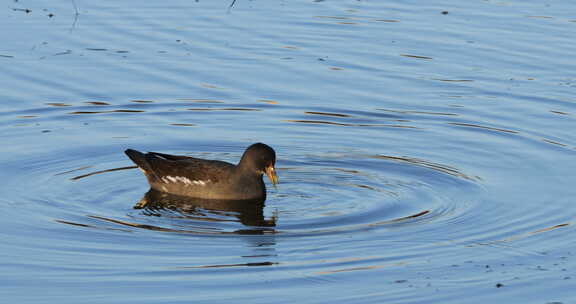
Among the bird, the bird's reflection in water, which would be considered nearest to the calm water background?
the bird's reflection in water

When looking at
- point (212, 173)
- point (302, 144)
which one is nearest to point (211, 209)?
point (212, 173)

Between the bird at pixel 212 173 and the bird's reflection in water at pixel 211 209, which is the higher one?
the bird at pixel 212 173

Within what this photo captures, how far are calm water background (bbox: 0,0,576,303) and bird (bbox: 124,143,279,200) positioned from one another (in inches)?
13.1

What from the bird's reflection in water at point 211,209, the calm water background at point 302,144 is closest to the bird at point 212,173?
the bird's reflection in water at point 211,209

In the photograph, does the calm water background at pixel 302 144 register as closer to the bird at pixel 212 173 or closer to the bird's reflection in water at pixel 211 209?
the bird's reflection in water at pixel 211 209

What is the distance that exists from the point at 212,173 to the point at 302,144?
175 centimetres

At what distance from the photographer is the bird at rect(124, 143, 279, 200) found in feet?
47.0

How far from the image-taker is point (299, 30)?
805 inches

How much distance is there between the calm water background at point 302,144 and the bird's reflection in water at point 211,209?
0.07 meters

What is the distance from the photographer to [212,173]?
1441cm

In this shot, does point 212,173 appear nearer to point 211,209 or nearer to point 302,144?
point 211,209

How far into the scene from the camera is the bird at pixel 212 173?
47.0ft

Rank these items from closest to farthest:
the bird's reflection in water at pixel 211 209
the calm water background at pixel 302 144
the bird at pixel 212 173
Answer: the calm water background at pixel 302 144, the bird's reflection in water at pixel 211 209, the bird at pixel 212 173

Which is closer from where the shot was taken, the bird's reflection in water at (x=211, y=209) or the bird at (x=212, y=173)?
the bird's reflection in water at (x=211, y=209)
